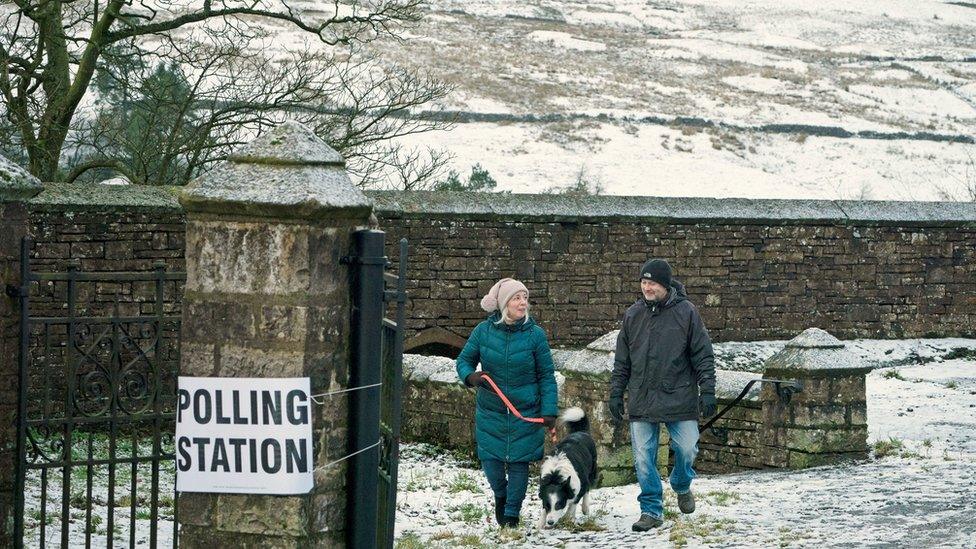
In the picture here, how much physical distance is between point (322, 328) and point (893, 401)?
874cm

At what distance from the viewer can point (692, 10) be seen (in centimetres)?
6581

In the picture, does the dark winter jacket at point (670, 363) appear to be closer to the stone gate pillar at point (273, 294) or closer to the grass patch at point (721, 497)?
the grass patch at point (721, 497)

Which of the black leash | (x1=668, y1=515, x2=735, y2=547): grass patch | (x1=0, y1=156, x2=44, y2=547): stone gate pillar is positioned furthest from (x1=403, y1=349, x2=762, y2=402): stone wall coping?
(x1=0, y1=156, x2=44, y2=547): stone gate pillar

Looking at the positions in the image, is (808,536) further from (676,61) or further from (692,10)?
(692,10)

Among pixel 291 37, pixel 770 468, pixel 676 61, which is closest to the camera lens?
pixel 770 468

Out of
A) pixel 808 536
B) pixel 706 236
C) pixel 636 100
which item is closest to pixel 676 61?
pixel 636 100

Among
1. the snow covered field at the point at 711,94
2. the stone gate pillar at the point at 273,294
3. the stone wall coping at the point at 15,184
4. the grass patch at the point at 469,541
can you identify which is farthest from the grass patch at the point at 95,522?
the snow covered field at the point at 711,94

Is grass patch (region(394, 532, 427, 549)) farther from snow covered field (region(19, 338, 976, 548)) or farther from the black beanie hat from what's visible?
the black beanie hat

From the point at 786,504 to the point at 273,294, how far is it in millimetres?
4370

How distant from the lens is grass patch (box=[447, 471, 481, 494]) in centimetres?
970

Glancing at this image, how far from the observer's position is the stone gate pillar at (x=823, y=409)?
10.2 meters

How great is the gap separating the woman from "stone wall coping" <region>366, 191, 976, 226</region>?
4685 millimetres

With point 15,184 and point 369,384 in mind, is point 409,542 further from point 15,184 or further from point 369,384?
point 15,184

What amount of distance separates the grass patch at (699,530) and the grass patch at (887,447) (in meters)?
2.75
